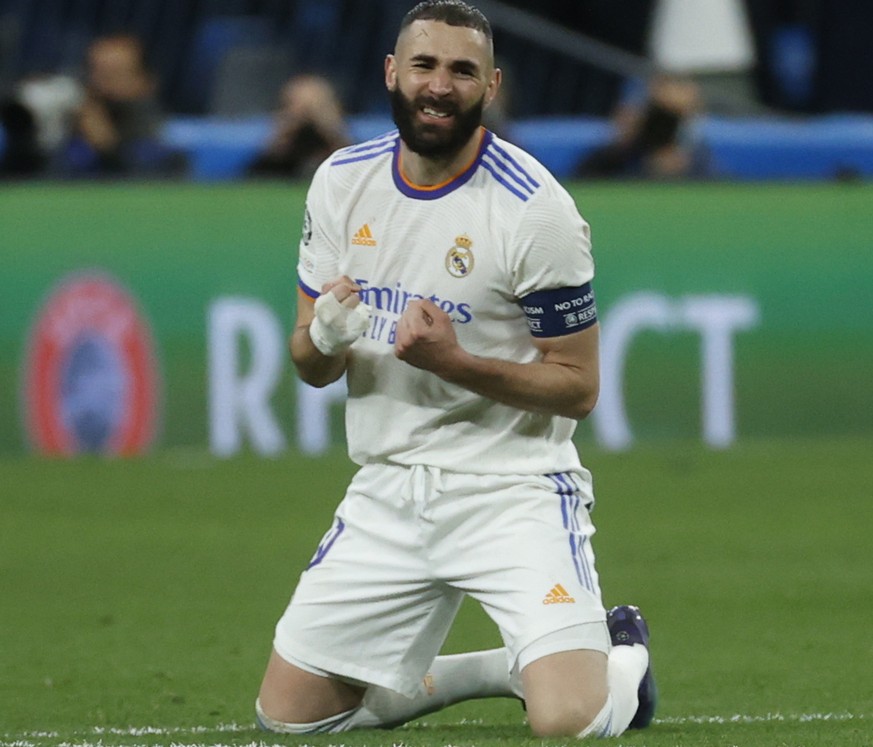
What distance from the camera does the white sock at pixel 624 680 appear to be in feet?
19.1

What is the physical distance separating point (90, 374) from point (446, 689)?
647cm

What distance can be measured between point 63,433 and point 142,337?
2.38 ft

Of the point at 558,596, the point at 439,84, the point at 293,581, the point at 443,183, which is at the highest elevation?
the point at 439,84

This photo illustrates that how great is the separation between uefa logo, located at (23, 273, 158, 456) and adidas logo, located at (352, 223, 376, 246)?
6551mm

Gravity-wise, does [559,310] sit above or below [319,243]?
below

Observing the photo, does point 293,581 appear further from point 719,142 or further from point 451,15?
point 719,142

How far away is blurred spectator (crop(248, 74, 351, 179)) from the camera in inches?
542

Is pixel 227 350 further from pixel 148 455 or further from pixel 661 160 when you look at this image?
pixel 661 160

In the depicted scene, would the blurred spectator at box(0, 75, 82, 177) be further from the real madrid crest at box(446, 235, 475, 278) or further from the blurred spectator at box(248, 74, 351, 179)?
the real madrid crest at box(446, 235, 475, 278)

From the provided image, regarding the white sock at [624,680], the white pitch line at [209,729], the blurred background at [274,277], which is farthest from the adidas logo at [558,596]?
the blurred background at [274,277]

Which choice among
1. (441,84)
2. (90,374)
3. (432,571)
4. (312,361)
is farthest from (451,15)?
(90,374)

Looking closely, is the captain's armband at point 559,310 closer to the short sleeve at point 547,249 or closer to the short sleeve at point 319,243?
the short sleeve at point 547,249

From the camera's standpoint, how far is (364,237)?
6.08 meters

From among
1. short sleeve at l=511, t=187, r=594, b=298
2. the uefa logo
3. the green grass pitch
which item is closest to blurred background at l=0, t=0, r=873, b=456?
the uefa logo
